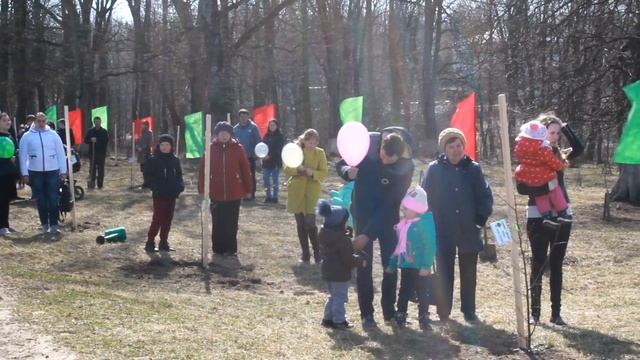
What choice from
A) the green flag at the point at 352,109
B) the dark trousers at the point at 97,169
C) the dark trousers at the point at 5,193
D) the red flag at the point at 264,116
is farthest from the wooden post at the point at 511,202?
the dark trousers at the point at 97,169

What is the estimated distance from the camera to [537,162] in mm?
6922

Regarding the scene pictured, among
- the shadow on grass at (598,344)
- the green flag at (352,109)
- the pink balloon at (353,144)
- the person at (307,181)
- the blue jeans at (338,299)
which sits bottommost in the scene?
the shadow on grass at (598,344)

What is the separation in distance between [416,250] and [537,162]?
1251 millimetres

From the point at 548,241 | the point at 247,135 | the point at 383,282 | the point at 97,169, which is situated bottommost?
the point at 383,282

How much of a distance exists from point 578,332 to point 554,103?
9721 mm

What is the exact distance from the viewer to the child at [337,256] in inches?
266

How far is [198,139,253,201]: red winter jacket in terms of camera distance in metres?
10.5

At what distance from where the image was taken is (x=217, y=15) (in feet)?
65.2

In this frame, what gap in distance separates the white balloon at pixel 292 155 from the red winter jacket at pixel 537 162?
3544 millimetres

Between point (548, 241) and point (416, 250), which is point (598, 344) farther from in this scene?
point (416, 250)

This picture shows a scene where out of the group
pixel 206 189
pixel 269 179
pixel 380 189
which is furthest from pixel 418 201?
pixel 269 179

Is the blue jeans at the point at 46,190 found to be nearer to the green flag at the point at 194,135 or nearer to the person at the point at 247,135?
the green flag at the point at 194,135

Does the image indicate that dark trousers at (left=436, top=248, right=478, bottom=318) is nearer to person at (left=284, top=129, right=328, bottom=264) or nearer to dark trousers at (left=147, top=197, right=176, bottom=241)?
person at (left=284, top=129, right=328, bottom=264)

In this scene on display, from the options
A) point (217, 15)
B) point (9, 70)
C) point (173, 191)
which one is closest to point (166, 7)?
point (9, 70)
